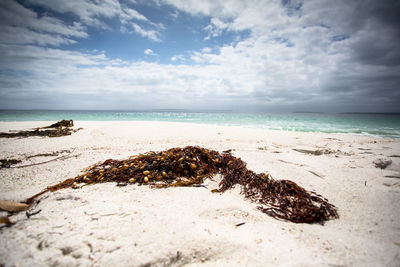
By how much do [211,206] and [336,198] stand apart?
1.87 metres

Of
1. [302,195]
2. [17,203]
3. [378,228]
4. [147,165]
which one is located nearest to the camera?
[378,228]

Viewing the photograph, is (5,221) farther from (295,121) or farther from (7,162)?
(295,121)

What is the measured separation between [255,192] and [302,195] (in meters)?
0.64

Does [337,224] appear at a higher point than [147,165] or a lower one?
lower

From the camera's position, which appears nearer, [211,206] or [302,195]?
[211,206]

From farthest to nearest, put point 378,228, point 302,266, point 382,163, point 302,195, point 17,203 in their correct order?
1. point 382,163
2. point 302,195
3. point 17,203
4. point 378,228
5. point 302,266

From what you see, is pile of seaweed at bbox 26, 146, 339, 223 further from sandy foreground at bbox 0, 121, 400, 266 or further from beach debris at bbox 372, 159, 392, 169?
beach debris at bbox 372, 159, 392, 169

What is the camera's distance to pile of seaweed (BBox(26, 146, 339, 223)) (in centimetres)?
194

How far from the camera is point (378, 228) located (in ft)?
5.41

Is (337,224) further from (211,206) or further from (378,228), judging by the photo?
(211,206)

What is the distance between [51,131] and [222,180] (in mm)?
8761

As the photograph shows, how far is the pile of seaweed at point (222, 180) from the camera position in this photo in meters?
1.94

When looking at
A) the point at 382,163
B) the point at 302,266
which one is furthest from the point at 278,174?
the point at 382,163

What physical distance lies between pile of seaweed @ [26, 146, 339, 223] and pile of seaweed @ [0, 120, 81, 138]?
19.6 feet
